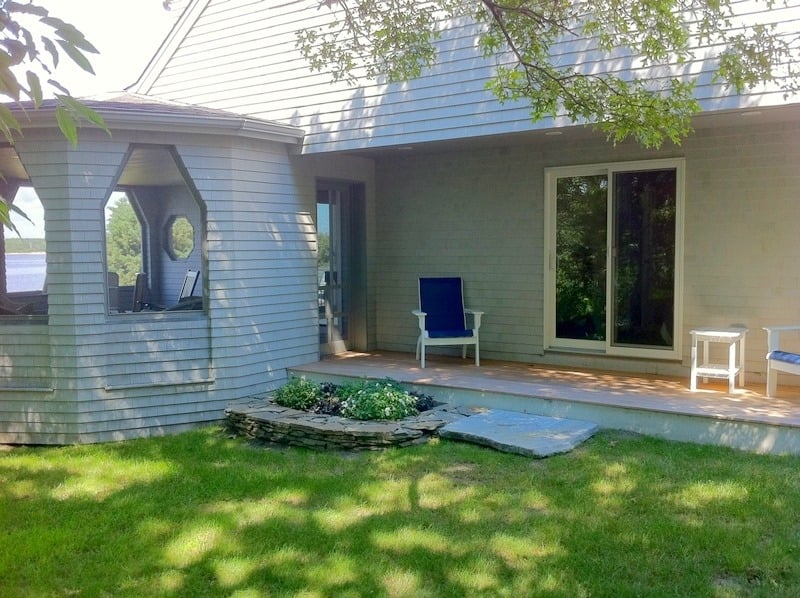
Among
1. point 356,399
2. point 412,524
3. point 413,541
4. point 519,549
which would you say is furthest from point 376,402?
point 519,549

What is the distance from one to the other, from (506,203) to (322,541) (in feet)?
16.7

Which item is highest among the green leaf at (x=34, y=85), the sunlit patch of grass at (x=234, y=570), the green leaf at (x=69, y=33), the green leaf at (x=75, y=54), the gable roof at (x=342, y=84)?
the gable roof at (x=342, y=84)

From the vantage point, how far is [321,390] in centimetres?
670

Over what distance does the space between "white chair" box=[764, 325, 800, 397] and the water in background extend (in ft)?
20.1

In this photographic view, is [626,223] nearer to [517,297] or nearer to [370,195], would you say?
[517,297]

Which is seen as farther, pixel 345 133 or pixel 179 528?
pixel 345 133

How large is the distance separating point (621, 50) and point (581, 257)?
2.43 m

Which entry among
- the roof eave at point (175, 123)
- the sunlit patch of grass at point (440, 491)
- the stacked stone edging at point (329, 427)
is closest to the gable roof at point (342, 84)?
the roof eave at point (175, 123)

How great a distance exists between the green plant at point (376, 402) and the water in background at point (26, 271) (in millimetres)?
2819

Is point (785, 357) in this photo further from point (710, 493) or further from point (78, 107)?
point (78, 107)

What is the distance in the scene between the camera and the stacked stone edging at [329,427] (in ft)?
18.3

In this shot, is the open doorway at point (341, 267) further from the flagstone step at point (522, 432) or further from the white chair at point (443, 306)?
the flagstone step at point (522, 432)

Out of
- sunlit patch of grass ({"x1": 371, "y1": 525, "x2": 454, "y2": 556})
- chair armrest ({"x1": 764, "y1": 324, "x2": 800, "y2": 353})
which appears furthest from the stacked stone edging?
chair armrest ({"x1": 764, "y1": 324, "x2": 800, "y2": 353})

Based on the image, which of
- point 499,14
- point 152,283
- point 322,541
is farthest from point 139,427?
point 499,14
